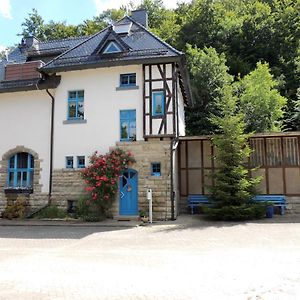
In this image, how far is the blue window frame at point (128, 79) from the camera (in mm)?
15617

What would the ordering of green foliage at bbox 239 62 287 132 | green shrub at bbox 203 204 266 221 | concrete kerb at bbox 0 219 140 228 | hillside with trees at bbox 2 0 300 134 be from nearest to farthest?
1. concrete kerb at bbox 0 219 140 228
2. green shrub at bbox 203 204 266 221
3. green foliage at bbox 239 62 287 132
4. hillside with trees at bbox 2 0 300 134

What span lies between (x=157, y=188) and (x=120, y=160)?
184cm

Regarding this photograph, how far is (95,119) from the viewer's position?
15.7 m

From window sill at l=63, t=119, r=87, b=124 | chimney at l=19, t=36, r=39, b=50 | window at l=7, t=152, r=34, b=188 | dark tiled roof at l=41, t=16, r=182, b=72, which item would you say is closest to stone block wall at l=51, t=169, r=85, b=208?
window at l=7, t=152, r=34, b=188

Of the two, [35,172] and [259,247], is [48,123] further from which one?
[259,247]

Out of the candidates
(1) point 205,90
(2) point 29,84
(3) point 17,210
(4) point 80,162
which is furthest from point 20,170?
(1) point 205,90

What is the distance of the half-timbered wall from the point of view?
48.6ft

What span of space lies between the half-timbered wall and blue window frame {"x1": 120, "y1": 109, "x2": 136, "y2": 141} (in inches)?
23.4

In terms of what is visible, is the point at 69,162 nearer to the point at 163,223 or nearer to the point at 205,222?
the point at 163,223

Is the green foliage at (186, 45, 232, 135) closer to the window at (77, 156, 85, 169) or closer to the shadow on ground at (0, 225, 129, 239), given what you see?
the window at (77, 156, 85, 169)

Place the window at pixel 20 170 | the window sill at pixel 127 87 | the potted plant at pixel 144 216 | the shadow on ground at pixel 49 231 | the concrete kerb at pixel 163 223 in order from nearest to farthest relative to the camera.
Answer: the shadow on ground at pixel 49 231 < the concrete kerb at pixel 163 223 < the potted plant at pixel 144 216 < the window sill at pixel 127 87 < the window at pixel 20 170

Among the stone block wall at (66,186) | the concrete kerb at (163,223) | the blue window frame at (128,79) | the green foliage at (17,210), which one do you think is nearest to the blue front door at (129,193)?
the concrete kerb at (163,223)

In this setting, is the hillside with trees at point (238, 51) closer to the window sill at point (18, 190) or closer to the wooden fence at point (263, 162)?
the wooden fence at point (263, 162)

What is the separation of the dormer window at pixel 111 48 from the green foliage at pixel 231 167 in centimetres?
518
